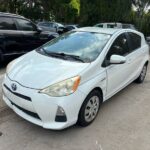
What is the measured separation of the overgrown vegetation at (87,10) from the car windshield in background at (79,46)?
10.9 m

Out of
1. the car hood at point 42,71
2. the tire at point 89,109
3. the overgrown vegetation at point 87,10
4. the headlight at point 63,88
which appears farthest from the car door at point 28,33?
the overgrown vegetation at point 87,10

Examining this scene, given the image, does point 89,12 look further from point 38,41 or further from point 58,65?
point 58,65

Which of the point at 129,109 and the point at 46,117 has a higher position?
the point at 46,117

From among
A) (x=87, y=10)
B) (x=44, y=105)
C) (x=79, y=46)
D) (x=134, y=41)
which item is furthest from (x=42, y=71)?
(x=87, y=10)

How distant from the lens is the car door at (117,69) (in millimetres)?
4043

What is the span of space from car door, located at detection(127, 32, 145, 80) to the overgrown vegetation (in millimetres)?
9938

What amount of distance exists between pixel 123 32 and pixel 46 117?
8.47ft

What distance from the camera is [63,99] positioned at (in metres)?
3.13

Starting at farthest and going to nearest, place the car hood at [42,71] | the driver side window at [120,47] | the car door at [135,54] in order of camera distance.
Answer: the car door at [135,54] → the driver side window at [120,47] → the car hood at [42,71]

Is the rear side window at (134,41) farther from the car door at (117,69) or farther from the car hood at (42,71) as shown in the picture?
the car hood at (42,71)

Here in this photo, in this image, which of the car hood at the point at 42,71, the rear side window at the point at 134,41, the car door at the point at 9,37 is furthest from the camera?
the car door at the point at 9,37

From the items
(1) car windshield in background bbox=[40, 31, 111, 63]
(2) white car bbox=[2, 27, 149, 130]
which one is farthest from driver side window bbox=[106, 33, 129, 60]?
(1) car windshield in background bbox=[40, 31, 111, 63]

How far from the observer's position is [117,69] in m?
4.27

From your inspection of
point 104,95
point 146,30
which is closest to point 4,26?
point 104,95
